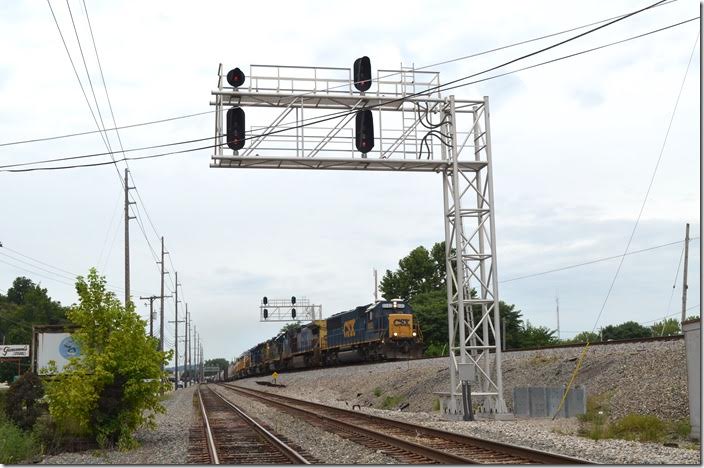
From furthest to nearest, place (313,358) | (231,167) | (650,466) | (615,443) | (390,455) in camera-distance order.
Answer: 1. (313,358)
2. (231,167)
3. (615,443)
4. (390,455)
5. (650,466)

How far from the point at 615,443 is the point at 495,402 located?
6.29 meters

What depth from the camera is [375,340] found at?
40781mm

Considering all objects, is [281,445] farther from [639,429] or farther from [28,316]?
[28,316]

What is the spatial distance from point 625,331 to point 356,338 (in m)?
29.9

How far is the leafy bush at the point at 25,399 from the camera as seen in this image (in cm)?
1709

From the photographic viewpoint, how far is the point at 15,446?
571 inches

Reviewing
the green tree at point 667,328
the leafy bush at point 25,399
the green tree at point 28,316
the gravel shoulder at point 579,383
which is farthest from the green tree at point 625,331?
the green tree at point 28,316

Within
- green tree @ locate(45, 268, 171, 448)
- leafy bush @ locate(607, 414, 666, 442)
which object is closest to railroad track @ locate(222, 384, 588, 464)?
leafy bush @ locate(607, 414, 666, 442)

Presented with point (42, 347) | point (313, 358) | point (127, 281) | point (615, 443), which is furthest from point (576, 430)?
point (313, 358)

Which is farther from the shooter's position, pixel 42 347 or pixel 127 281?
pixel 127 281

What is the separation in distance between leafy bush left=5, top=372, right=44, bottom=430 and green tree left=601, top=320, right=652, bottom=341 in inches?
2069

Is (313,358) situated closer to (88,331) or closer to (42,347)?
(42,347)

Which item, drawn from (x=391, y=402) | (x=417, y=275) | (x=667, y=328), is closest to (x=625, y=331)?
(x=667, y=328)

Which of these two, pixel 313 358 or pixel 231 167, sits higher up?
pixel 231 167
